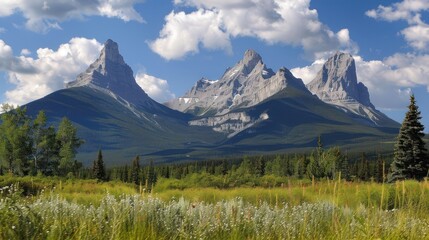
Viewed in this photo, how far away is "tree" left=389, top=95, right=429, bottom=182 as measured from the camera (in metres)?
41.6

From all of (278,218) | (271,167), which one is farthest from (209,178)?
(271,167)

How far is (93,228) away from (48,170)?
191ft

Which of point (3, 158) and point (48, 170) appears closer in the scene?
point (3, 158)

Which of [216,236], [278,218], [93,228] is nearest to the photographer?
[93,228]

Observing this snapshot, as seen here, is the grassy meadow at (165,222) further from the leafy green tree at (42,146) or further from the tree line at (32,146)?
the leafy green tree at (42,146)

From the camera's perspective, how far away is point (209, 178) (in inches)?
1232

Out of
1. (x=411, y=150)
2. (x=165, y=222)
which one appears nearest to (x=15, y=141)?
(x=411, y=150)

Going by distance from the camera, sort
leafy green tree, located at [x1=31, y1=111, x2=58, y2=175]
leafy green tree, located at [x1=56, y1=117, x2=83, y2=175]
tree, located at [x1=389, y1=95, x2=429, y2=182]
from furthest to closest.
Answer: leafy green tree, located at [x1=56, y1=117, x2=83, y2=175]
leafy green tree, located at [x1=31, y1=111, x2=58, y2=175]
tree, located at [x1=389, y1=95, x2=429, y2=182]

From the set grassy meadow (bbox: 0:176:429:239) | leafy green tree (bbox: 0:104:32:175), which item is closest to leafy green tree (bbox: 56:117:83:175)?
leafy green tree (bbox: 0:104:32:175)

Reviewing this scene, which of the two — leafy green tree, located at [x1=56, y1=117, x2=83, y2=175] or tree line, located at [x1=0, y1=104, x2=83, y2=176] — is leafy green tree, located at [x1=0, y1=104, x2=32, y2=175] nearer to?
tree line, located at [x1=0, y1=104, x2=83, y2=176]

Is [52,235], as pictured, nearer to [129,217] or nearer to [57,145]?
[129,217]

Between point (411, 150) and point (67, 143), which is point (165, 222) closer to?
point (411, 150)

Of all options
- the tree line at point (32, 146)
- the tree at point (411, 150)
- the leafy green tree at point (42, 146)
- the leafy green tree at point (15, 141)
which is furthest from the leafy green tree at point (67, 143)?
the tree at point (411, 150)

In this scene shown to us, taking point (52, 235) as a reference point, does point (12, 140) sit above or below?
above
